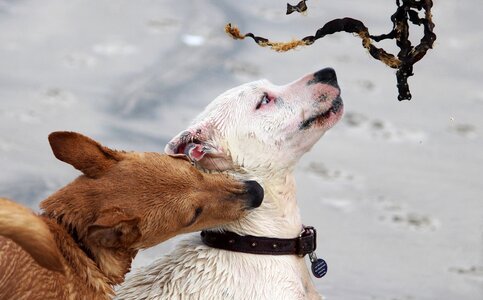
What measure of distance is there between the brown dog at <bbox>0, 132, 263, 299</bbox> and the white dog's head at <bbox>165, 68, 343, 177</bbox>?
1.54 feet

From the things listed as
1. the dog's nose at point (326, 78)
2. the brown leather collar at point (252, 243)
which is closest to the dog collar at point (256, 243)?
the brown leather collar at point (252, 243)

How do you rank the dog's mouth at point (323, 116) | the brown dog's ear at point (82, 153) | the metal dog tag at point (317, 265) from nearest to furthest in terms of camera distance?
the brown dog's ear at point (82, 153), the dog's mouth at point (323, 116), the metal dog tag at point (317, 265)

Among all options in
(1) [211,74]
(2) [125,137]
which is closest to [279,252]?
(2) [125,137]

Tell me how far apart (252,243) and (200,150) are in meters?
0.50

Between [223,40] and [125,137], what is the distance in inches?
97.4

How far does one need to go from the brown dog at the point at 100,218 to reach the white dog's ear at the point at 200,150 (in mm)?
389

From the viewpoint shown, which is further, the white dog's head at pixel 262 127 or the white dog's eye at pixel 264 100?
the white dog's eye at pixel 264 100

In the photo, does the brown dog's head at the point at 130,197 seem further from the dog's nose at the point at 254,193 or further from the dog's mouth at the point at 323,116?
the dog's mouth at the point at 323,116

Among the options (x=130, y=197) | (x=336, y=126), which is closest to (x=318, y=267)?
(x=130, y=197)

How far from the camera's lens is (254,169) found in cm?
609

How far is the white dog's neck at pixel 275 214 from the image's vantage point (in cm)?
609

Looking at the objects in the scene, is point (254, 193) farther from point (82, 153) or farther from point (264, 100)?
point (82, 153)

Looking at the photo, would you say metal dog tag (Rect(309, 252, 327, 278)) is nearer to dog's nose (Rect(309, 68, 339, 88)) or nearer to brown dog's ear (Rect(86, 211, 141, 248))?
dog's nose (Rect(309, 68, 339, 88))

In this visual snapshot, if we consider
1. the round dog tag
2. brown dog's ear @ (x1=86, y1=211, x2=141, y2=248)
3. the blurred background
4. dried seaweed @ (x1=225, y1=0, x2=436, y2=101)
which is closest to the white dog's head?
dried seaweed @ (x1=225, y1=0, x2=436, y2=101)
